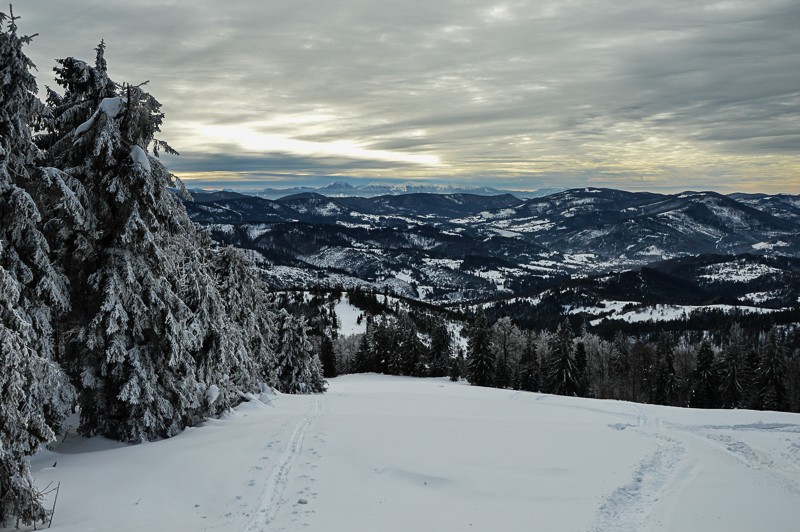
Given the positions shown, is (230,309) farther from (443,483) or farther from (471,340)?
(471,340)

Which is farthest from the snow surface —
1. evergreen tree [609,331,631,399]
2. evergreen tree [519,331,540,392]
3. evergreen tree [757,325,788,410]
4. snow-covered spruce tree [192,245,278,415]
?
evergreen tree [609,331,631,399]

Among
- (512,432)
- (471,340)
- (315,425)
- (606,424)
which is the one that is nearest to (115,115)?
(315,425)

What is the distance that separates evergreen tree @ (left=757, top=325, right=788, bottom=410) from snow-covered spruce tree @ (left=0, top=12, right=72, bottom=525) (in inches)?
2429

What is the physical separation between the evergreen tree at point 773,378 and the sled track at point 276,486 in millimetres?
54697

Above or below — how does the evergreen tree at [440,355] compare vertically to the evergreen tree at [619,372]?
above

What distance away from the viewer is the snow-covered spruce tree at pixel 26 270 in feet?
29.3

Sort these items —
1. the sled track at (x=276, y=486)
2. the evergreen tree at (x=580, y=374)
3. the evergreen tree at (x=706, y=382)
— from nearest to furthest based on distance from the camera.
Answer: the sled track at (x=276, y=486)
the evergreen tree at (x=706, y=382)
the evergreen tree at (x=580, y=374)

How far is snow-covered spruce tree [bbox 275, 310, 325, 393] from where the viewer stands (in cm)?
4012

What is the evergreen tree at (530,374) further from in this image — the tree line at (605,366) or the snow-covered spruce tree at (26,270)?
the snow-covered spruce tree at (26,270)

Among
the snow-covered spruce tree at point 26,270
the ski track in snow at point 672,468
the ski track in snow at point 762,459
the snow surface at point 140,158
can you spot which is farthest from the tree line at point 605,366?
the snow-covered spruce tree at point 26,270

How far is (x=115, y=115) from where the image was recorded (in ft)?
45.1

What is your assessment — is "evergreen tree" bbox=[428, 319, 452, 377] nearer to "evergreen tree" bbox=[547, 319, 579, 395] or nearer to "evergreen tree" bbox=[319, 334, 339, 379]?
"evergreen tree" bbox=[319, 334, 339, 379]

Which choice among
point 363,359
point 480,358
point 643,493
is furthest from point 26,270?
point 363,359

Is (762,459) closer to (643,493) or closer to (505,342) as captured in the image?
(643,493)
